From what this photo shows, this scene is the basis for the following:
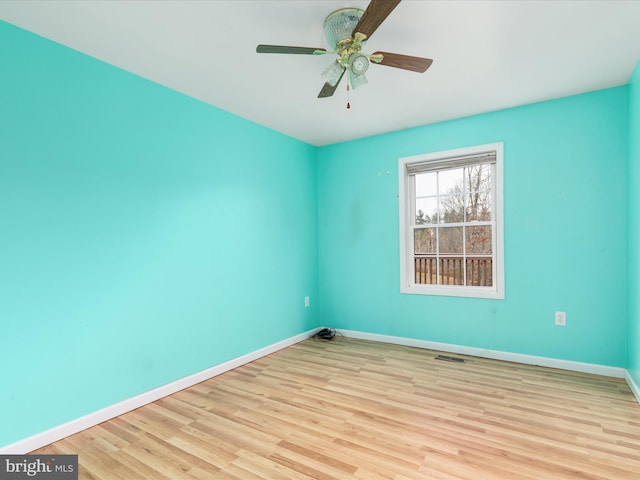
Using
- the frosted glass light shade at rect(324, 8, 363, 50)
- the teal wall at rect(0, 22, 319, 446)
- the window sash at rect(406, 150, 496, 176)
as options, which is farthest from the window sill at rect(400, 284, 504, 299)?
the frosted glass light shade at rect(324, 8, 363, 50)

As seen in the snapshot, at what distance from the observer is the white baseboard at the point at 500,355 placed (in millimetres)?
2889

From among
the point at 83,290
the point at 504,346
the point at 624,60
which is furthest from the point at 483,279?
the point at 83,290

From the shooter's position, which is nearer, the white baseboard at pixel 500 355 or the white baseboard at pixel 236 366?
the white baseboard at pixel 236 366

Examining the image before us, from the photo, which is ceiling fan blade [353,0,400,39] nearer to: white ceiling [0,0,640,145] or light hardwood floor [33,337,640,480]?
white ceiling [0,0,640,145]

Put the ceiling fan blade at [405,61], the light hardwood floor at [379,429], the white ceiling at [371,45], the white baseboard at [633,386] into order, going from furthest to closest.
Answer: the white baseboard at [633,386] → the ceiling fan blade at [405,61] → the white ceiling at [371,45] → the light hardwood floor at [379,429]

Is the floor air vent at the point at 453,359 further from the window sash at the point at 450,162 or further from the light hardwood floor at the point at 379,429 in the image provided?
the window sash at the point at 450,162

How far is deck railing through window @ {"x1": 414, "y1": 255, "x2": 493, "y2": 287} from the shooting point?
3580 millimetres

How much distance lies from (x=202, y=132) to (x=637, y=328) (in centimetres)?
383

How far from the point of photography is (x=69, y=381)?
83.4 inches

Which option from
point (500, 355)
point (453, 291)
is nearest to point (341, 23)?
point (453, 291)

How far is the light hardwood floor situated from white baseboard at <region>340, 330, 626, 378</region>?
10cm

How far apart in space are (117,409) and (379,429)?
5.98 ft

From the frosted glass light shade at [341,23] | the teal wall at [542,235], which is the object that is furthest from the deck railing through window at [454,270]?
the frosted glass light shade at [341,23]
